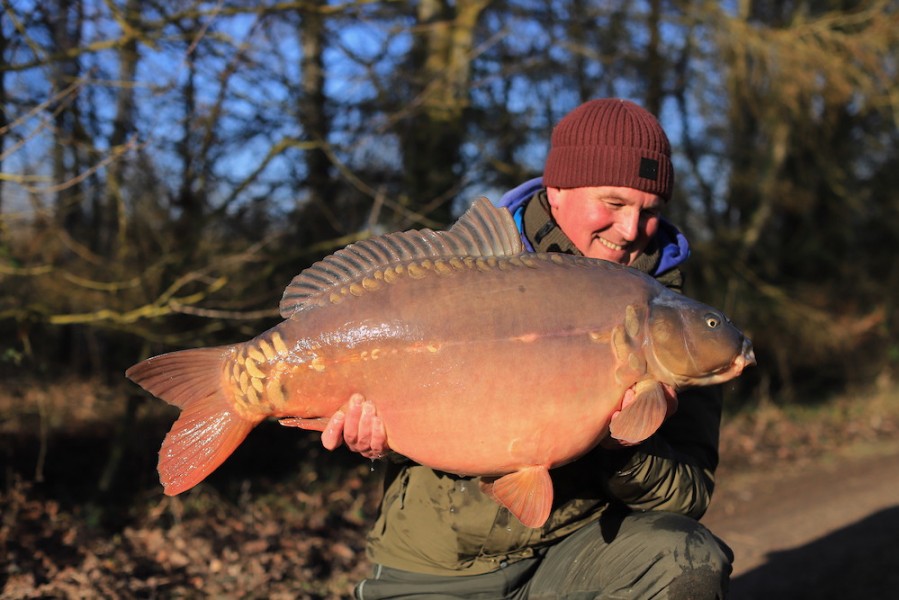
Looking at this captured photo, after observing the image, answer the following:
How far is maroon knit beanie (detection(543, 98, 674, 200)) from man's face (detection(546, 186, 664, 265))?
0.03m

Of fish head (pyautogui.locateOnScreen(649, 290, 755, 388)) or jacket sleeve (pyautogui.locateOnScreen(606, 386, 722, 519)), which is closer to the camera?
fish head (pyautogui.locateOnScreen(649, 290, 755, 388))

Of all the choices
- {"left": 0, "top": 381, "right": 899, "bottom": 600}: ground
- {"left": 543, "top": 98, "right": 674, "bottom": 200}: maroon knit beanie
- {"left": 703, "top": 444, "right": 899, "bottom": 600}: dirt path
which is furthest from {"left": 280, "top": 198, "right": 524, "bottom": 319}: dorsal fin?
{"left": 703, "top": 444, "right": 899, "bottom": 600}: dirt path

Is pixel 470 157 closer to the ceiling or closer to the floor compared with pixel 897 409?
closer to the ceiling

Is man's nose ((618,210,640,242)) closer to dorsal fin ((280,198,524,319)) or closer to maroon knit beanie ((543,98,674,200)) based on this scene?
maroon knit beanie ((543,98,674,200))

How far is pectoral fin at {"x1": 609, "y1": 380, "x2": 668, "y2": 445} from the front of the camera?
2.13 m

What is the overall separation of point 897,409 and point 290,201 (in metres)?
8.45

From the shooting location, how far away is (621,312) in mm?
2223

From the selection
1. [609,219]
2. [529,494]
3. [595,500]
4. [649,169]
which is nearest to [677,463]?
[595,500]

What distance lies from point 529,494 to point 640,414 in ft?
1.15

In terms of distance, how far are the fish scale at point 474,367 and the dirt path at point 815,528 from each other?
9.48ft

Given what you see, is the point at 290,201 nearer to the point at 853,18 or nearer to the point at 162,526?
the point at 162,526

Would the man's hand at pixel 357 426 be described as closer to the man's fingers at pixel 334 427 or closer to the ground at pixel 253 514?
the man's fingers at pixel 334 427

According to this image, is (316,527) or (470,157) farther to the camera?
(470,157)

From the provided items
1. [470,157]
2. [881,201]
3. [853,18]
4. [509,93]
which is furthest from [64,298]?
[881,201]
